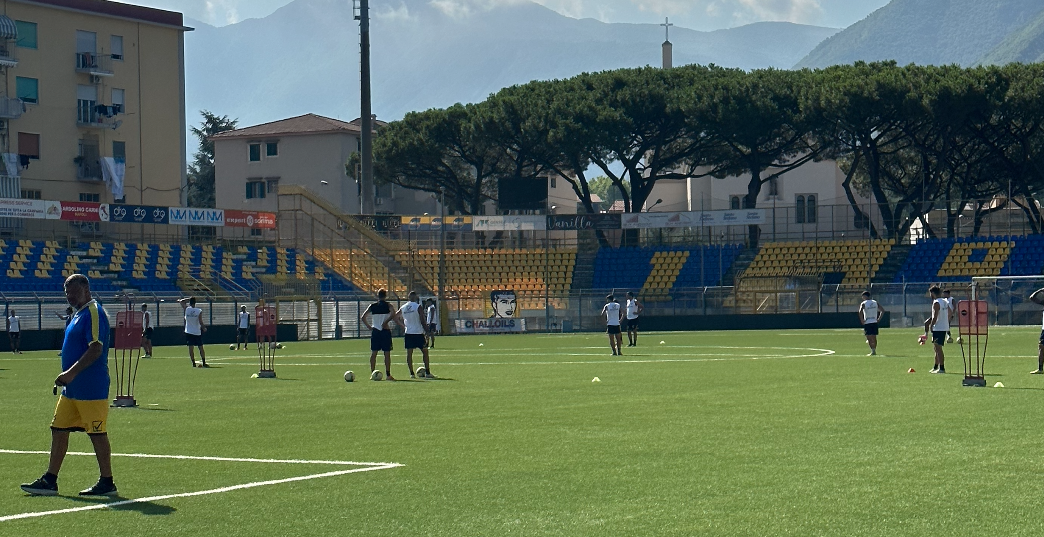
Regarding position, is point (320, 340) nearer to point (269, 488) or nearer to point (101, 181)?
point (101, 181)

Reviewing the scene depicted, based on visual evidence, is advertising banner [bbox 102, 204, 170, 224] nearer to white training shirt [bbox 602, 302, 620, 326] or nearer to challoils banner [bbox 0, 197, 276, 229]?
challoils banner [bbox 0, 197, 276, 229]

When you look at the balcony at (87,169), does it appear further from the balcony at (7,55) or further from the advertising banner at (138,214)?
the advertising banner at (138,214)

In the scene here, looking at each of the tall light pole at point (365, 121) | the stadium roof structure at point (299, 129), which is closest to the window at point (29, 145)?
the tall light pole at point (365, 121)

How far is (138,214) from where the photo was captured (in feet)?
208

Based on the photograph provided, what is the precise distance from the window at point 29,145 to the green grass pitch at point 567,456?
155 feet

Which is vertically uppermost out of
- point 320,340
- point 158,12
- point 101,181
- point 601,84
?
point 158,12

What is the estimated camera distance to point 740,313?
59719mm

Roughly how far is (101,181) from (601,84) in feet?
96.8

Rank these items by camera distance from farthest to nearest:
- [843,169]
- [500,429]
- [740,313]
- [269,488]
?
[843,169]
[740,313]
[500,429]
[269,488]

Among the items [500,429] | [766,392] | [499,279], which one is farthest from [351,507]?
[499,279]

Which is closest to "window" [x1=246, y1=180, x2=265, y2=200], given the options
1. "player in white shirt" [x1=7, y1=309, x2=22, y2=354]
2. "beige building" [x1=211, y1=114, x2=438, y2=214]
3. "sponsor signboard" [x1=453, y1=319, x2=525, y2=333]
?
"beige building" [x1=211, y1=114, x2=438, y2=214]

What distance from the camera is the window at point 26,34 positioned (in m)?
69.3

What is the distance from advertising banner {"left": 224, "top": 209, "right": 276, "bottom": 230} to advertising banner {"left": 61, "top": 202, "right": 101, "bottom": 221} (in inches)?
333

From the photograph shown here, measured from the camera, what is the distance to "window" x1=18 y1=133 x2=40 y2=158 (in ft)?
227
